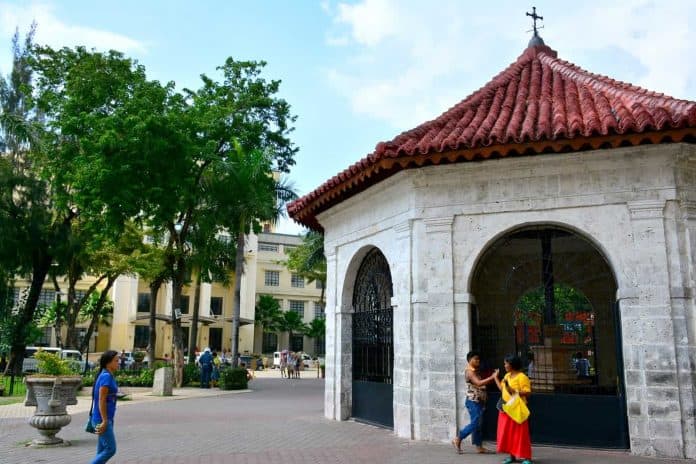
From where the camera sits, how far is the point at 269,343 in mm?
59531

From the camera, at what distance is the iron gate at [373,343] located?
1144 centimetres

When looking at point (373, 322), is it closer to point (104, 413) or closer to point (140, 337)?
point (104, 413)

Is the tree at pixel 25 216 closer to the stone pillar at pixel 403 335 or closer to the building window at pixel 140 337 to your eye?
the stone pillar at pixel 403 335

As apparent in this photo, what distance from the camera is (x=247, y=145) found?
2527 cm

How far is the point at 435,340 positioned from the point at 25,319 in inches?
854

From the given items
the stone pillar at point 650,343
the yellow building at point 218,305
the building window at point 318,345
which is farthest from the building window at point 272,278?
the stone pillar at point 650,343

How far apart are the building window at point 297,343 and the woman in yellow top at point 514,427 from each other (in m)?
52.9

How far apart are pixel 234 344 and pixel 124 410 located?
9605mm

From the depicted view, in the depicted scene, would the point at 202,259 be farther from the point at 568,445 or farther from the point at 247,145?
the point at 568,445

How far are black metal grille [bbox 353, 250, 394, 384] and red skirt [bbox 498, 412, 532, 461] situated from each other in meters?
3.57

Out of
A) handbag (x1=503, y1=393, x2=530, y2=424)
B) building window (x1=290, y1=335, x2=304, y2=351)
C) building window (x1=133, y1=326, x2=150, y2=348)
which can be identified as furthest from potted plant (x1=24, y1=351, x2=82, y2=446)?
building window (x1=290, y1=335, x2=304, y2=351)

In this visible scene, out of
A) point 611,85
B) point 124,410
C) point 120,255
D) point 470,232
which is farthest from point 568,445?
point 120,255

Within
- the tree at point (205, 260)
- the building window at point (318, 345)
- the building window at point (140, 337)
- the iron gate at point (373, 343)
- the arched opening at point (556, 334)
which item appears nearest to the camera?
the arched opening at point (556, 334)

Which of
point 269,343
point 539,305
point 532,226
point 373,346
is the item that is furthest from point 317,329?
point 532,226
